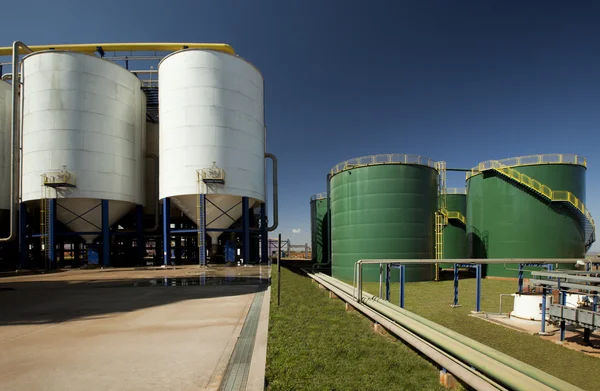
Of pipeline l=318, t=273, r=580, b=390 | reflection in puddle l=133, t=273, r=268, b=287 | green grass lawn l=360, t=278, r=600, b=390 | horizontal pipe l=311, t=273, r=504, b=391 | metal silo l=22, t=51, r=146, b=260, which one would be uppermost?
metal silo l=22, t=51, r=146, b=260

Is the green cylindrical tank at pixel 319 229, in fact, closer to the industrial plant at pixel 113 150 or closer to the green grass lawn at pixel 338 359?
the industrial plant at pixel 113 150

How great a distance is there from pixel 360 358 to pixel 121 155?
3633 centimetres

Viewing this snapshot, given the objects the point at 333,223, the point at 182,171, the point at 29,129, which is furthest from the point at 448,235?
the point at 29,129

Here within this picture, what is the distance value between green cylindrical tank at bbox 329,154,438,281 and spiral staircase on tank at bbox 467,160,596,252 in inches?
237

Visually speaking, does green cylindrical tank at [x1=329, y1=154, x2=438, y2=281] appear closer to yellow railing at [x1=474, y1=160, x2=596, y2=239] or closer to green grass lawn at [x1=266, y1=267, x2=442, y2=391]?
yellow railing at [x1=474, y1=160, x2=596, y2=239]

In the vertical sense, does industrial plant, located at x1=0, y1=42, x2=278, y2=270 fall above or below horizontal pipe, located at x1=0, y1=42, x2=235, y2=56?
below

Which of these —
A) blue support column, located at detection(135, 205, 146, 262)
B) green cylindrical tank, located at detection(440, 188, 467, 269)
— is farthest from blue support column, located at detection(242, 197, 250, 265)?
green cylindrical tank, located at detection(440, 188, 467, 269)

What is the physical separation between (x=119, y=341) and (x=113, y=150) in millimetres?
32387

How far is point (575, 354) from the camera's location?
24.0 feet

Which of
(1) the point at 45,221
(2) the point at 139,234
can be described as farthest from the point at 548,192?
(1) the point at 45,221

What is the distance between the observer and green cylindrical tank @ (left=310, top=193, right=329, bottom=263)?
4325 centimetres

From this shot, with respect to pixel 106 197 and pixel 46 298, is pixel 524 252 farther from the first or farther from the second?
pixel 106 197

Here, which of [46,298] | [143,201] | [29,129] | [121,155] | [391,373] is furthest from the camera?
[143,201]

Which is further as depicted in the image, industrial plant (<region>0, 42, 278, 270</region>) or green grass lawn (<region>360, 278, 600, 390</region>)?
industrial plant (<region>0, 42, 278, 270</region>)
